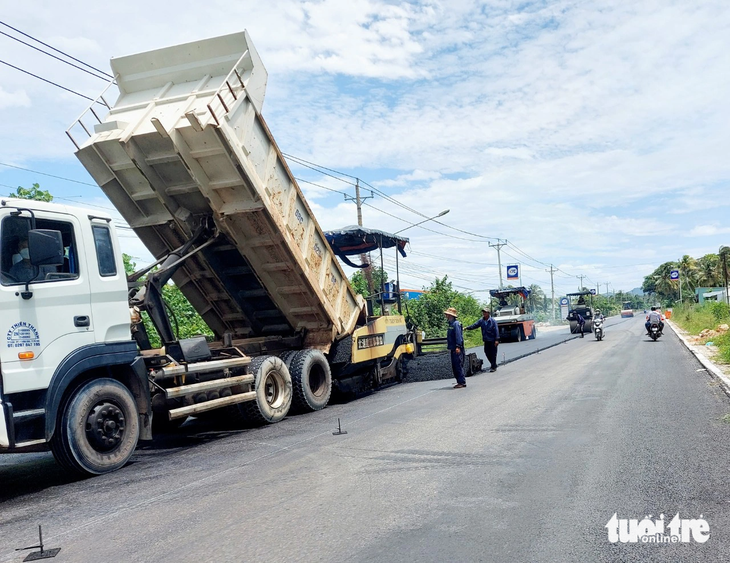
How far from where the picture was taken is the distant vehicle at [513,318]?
3055 centimetres

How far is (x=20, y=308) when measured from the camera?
223 inches

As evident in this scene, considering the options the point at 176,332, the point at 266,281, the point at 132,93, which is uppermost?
the point at 132,93

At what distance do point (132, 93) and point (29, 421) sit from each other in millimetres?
4999

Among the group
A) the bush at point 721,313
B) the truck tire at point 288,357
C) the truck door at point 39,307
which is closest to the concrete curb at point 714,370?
the truck tire at point 288,357

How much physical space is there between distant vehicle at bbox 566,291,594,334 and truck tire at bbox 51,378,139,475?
32083mm

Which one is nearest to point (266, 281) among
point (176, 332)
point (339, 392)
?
point (176, 332)

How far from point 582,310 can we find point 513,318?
22.5 feet

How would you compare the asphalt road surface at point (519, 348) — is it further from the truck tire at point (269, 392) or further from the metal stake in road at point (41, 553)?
the metal stake in road at point (41, 553)

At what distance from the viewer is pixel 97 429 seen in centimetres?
618

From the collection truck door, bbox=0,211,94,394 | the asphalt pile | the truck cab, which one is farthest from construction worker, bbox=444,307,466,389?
truck door, bbox=0,211,94,394

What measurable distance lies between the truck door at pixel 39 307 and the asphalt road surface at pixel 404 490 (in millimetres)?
1177

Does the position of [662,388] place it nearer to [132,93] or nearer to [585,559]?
[585,559]

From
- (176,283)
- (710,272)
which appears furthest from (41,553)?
(710,272)

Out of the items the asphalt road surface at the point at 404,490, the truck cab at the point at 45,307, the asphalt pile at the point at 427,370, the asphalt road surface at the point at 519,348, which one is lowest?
the asphalt road surface at the point at 519,348
